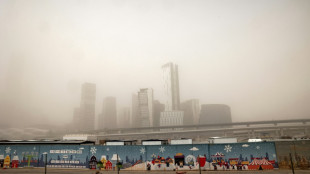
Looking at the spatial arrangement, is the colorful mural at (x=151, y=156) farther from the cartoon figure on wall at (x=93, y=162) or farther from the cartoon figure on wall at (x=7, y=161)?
the cartoon figure on wall at (x=7, y=161)

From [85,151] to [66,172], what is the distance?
516 centimetres

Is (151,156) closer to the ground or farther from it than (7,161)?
farther from it

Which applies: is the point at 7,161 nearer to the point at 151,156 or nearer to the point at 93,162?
the point at 93,162

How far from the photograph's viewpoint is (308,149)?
59.3 m

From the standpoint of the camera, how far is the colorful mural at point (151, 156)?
1428 inches

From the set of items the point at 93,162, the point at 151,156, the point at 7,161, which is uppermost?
the point at 151,156

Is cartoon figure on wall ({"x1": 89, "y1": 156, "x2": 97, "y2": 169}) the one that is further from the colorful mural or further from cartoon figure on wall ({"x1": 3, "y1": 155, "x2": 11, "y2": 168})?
cartoon figure on wall ({"x1": 3, "y1": 155, "x2": 11, "y2": 168})

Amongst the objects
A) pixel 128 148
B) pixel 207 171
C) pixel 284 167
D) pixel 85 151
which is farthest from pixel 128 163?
pixel 284 167

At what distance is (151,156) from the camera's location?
3897 cm

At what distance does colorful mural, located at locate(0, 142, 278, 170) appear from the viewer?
3628cm

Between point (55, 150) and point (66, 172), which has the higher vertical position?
point (55, 150)

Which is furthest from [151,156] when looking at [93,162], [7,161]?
[7,161]

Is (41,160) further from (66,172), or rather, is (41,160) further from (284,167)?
(284,167)

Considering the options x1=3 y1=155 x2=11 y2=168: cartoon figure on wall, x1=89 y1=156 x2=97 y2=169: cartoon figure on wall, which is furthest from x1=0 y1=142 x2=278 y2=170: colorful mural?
x1=3 y1=155 x2=11 y2=168: cartoon figure on wall
